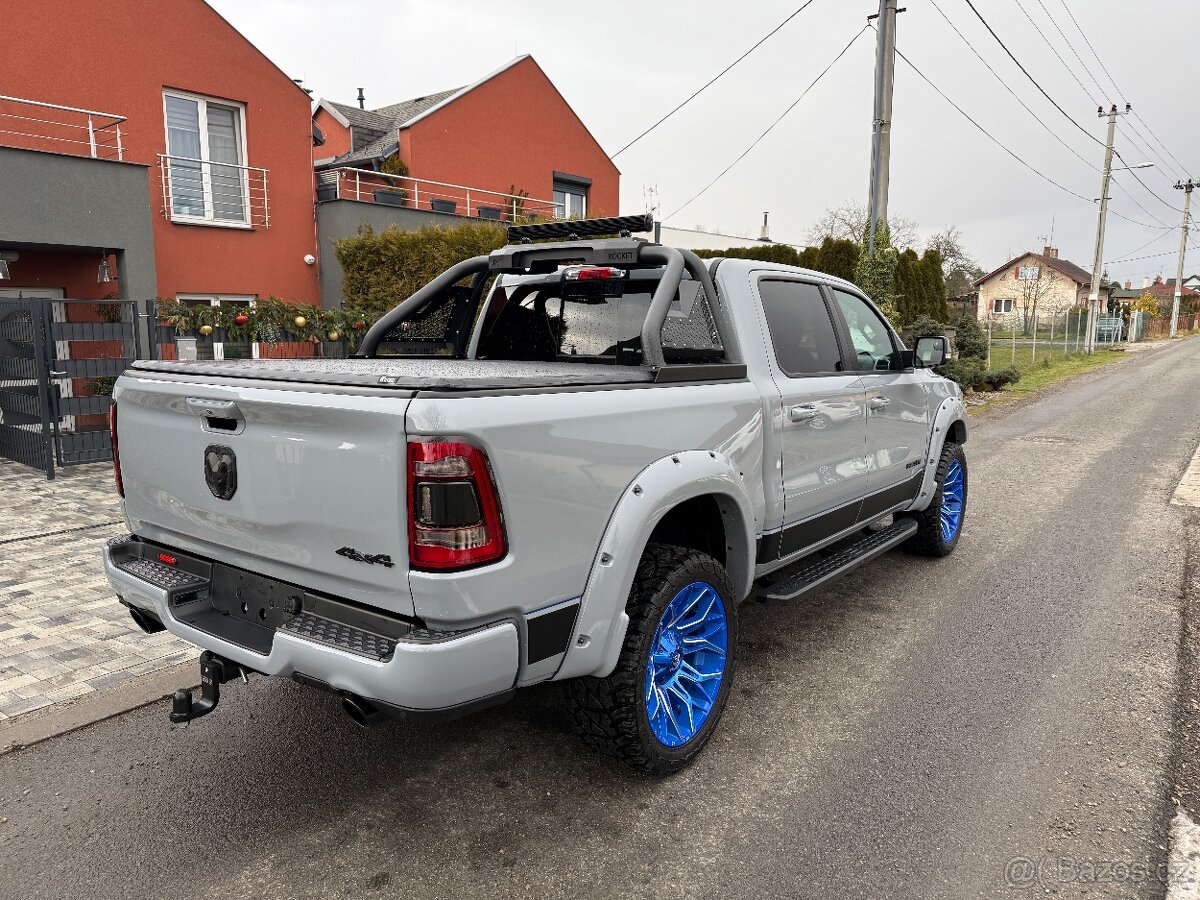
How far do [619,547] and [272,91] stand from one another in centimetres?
1418

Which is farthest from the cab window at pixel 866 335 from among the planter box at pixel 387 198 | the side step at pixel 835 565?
the planter box at pixel 387 198

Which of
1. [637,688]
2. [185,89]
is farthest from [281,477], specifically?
[185,89]

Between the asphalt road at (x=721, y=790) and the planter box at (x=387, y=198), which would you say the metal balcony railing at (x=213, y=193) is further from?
the asphalt road at (x=721, y=790)

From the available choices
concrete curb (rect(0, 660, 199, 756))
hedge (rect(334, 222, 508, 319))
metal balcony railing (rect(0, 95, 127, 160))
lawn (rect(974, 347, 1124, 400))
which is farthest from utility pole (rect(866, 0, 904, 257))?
concrete curb (rect(0, 660, 199, 756))

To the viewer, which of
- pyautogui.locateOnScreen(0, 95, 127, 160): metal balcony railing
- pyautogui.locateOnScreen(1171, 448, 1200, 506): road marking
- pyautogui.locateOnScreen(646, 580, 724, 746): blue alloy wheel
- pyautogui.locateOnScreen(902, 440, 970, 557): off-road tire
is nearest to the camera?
pyautogui.locateOnScreen(646, 580, 724, 746): blue alloy wheel

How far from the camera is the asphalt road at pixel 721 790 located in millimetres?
2516

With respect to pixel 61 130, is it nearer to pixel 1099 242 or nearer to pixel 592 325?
pixel 592 325

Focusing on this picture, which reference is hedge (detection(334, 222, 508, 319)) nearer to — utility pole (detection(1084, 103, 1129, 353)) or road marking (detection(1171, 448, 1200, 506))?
road marking (detection(1171, 448, 1200, 506))

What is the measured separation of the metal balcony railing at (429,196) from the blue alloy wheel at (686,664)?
1386 centimetres

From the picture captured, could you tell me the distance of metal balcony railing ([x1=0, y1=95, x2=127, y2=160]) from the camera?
1095cm

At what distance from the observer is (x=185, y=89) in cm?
1276

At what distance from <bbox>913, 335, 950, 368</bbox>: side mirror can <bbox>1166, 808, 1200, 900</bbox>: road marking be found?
2.93 meters

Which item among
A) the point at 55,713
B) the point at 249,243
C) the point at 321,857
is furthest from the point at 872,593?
the point at 249,243

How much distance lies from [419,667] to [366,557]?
0.35 metres
